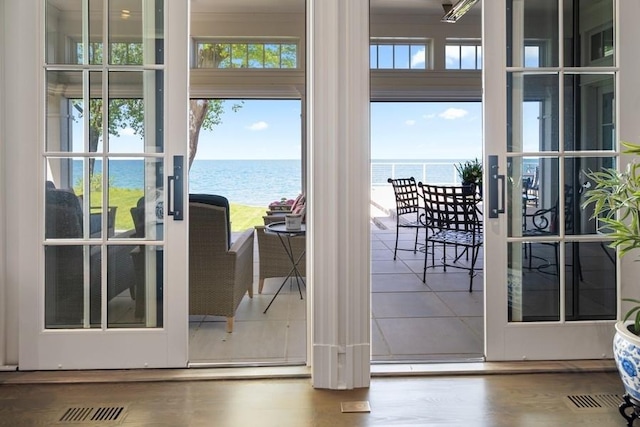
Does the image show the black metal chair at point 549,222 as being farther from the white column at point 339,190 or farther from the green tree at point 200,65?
the green tree at point 200,65

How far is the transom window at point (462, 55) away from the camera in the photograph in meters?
6.72

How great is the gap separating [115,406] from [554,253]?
2.37 metres

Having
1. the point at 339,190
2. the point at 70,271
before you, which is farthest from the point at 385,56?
the point at 70,271

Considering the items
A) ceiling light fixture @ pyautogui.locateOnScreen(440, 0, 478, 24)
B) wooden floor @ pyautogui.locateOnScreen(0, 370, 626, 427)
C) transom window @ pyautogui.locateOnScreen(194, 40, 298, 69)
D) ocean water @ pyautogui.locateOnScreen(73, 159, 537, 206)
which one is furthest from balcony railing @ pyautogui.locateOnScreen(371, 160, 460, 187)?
wooden floor @ pyautogui.locateOnScreen(0, 370, 626, 427)

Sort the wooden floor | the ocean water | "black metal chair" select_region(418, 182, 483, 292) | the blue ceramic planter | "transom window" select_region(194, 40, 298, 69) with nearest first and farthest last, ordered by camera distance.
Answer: the blue ceramic planter < the wooden floor < "black metal chair" select_region(418, 182, 483, 292) < "transom window" select_region(194, 40, 298, 69) < the ocean water

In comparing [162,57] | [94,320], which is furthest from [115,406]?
[162,57]

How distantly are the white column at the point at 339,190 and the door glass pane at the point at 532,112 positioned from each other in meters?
0.86

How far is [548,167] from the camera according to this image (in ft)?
8.52

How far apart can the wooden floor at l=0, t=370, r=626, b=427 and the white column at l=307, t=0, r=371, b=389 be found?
7.4 inches

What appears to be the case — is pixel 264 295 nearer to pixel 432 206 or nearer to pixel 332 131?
pixel 432 206

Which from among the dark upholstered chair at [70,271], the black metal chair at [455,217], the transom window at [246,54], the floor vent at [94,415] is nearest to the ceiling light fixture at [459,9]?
the black metal chair at [455,217]

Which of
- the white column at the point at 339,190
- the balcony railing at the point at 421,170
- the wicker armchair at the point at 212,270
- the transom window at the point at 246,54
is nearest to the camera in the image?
the white column at the point at 339,190

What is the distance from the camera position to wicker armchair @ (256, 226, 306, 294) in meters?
4.13

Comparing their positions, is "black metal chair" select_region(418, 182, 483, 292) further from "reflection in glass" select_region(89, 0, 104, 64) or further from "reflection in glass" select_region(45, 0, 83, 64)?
"reflection in glass" select_region(45, 0, 83, 64)
